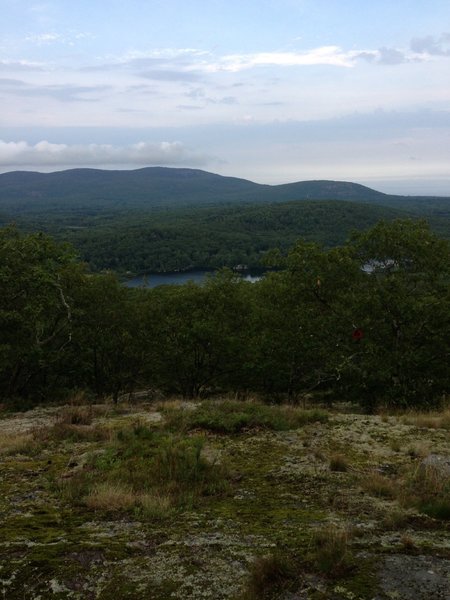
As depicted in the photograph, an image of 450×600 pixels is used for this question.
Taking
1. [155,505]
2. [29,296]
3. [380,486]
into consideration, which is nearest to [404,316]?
[380,486]

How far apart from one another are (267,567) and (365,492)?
3154 millimetres

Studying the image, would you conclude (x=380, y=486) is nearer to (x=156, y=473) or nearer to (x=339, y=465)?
(x=339, y=465)

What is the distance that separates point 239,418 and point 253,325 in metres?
13.3

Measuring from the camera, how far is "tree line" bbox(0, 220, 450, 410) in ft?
63.5

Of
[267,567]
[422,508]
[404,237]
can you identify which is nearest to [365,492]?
[422,508]

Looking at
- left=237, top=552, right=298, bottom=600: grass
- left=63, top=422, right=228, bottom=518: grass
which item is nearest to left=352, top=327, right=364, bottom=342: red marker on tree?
left=63, top=422, right=228, bottom=518: grass

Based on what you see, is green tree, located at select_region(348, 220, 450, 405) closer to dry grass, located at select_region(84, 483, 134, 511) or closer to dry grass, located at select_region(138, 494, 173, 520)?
dry grass, located at select_region(138, 494, 173, 520)

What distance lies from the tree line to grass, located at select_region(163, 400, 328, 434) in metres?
6.53

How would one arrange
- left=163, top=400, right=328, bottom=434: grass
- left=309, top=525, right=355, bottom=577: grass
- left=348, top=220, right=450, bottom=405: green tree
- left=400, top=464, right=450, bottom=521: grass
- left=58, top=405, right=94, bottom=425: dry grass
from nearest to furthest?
left=309, top=525, right=355, bottom=577: grass < left=400, top=464, right=450, bottom=521: grass < left=163, top=400, right=328, bottom=434: grass < left=58, top=405, right=94, bottom=425: dry grass < left=348, top=220, right=450, bottom=405: green tree

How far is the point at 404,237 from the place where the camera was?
770 inches

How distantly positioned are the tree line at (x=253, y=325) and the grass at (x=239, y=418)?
21.4 ft

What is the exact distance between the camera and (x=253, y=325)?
81.5ft

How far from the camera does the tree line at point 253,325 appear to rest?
63.5 feet

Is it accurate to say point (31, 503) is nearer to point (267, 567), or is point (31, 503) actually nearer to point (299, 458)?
point (267, 567)
